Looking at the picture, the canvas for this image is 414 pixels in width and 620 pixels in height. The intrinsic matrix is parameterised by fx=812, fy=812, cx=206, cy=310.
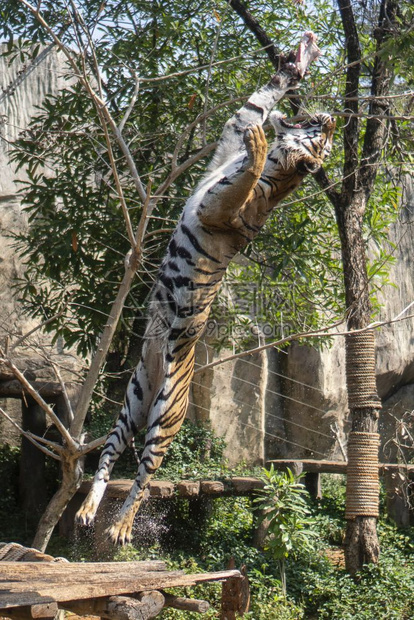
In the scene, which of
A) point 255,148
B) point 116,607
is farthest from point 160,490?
point 255,148

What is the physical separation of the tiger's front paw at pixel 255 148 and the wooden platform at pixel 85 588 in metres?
1.77

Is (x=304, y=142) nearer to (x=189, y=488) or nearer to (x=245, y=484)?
(x=189, y=488)

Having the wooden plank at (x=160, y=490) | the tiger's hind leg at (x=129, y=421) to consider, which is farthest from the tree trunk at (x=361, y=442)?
the tiger's hind leg at (x=129, y=421)

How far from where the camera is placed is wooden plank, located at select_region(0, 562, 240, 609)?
9.94 ft

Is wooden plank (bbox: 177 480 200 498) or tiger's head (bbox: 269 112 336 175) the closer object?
tiger's head (bbox: 269 112 336 175)

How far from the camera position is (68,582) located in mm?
3293

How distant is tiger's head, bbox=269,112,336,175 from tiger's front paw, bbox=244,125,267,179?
28 cm

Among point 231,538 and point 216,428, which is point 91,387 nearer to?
point 231,538

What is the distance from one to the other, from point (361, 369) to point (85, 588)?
3013 mm

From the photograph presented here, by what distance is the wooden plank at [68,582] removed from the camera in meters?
3.03

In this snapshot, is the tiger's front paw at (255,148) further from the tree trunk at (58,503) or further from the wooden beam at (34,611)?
the tree trunk at (58,503)

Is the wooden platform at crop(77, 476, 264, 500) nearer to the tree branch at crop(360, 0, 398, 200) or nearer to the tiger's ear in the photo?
the tree branch at crop(360, 0, 398, 200)

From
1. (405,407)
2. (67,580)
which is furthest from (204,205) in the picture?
(405,407)

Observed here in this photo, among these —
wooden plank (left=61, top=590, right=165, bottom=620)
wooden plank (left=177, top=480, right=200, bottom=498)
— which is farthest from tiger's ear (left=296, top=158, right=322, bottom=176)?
wooden plank (left=177, top=480, right=200, bottom=498)
